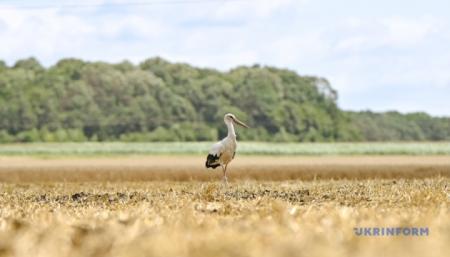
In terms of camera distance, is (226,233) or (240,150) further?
(240,150)

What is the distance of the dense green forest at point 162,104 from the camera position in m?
89.7

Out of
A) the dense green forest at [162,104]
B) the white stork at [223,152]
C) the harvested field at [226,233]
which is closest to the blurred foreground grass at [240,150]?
the dense green forest at [162,104]

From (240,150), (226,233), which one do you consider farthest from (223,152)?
(240,150)

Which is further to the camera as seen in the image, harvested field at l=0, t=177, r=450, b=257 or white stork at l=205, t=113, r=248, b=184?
white stork at l=205, t=113, r=248, b=184

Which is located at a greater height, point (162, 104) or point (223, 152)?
point (162, 104)

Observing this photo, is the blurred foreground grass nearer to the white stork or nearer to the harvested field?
the white stork

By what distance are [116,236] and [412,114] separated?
124565 millimetres

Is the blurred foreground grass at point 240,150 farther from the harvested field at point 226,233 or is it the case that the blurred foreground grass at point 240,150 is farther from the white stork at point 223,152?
the harvested field at point 226,233

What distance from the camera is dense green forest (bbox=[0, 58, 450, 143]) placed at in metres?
89.7

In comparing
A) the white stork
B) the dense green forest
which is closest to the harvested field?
the white stork

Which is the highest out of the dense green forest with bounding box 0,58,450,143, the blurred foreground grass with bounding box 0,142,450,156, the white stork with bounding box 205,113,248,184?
the dense green forest with bounding box 0,58,450,143

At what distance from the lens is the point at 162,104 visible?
9575 centimetres

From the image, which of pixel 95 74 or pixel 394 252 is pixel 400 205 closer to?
pixel 394 252

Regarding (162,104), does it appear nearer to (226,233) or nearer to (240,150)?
(240,150)
